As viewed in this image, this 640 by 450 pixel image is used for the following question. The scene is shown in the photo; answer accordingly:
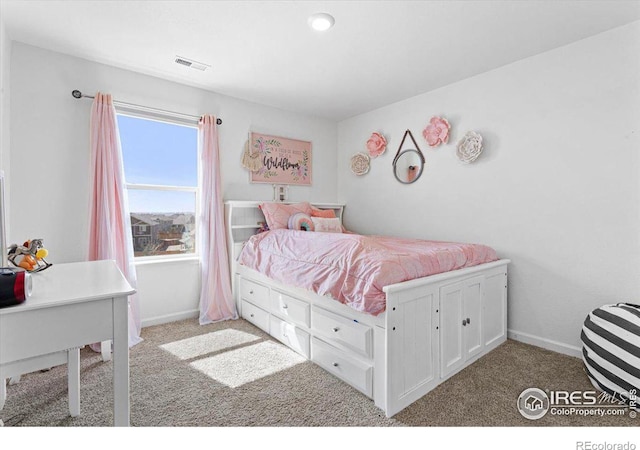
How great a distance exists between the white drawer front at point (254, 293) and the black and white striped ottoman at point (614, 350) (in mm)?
2241

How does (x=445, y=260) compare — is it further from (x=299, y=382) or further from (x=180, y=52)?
(x=180, y=52)

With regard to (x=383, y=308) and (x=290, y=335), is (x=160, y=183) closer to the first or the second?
(x=290, y=335)

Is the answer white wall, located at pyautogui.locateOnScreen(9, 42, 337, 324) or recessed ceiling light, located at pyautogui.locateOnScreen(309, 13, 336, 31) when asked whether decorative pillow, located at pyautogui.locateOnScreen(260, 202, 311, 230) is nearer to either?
white wall, located at pyautogui.locateOnScreen(9, 42, 337, 324)

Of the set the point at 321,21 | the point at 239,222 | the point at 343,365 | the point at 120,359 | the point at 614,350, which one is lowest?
the point at 343,365

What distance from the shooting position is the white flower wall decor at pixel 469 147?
2721 millimetres

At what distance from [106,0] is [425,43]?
6.83ft

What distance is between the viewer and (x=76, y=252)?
249 cm

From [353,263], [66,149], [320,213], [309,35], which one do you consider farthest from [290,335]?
[66,149]

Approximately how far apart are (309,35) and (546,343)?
291 cm

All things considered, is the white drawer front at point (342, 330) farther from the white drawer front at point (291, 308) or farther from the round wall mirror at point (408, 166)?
the round wall mirror at point (408, 166)

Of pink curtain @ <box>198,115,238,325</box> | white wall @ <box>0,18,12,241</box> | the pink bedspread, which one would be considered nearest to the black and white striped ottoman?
the pink bedspread

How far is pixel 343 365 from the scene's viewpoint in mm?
1887

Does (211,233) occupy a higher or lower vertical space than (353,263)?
higher

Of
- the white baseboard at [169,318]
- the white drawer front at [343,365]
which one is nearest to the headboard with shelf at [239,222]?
the white baseboard at [169,318]
